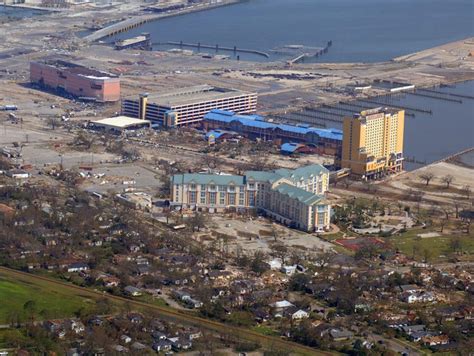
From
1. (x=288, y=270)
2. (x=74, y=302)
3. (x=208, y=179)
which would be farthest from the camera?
(x=208, y=179)

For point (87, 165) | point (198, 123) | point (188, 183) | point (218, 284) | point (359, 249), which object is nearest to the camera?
point (218, 284)

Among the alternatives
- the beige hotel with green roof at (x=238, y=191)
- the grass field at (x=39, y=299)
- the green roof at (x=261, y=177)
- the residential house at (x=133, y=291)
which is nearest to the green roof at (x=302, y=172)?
the beige hotel with green roof at (x=238, y=191)

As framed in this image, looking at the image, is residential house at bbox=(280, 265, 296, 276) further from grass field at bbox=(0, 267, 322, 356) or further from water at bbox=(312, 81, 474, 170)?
water at bbox=(312, 81, 474, 170)

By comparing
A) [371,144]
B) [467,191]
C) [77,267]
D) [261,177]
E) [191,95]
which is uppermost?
[191,95]

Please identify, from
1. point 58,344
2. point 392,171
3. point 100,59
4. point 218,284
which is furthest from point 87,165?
point 100,59

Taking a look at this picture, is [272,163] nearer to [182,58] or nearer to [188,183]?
[188,183]

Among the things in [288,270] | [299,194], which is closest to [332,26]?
[299,194]

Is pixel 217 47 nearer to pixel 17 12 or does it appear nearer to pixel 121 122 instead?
pixel 17 12
